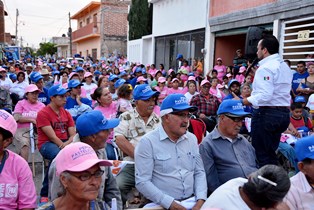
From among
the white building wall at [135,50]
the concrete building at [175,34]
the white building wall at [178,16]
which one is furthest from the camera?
the white building wall at [135,50]

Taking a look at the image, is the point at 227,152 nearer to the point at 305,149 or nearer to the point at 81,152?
the point at 305,149

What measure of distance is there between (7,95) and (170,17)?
11.6 metres

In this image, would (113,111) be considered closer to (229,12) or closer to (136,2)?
(229,12)

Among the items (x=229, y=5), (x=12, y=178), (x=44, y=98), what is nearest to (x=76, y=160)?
(x=12, y=178)

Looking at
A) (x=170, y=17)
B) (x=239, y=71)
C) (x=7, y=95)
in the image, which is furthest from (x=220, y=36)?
(x=7, y=95)

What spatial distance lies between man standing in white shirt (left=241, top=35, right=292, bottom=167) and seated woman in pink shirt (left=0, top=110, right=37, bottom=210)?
2632 mm

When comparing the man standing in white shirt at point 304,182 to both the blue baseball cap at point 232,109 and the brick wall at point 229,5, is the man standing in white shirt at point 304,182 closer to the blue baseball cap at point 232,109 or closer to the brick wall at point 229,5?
the blue baseball cap at point 232,109

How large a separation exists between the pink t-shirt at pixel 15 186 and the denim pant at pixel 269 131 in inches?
103

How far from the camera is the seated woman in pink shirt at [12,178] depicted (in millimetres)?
2584

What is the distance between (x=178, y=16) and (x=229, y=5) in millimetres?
4587

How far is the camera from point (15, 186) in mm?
2607

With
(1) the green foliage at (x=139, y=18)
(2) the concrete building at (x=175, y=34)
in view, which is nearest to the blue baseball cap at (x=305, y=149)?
(2) the concrete building at (x=175, y=34)

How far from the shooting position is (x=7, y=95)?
25.3 feet

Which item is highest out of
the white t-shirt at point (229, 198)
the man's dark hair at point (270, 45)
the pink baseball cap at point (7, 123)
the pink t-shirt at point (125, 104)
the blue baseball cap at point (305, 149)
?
the man's dark hair at point (270, 45)
